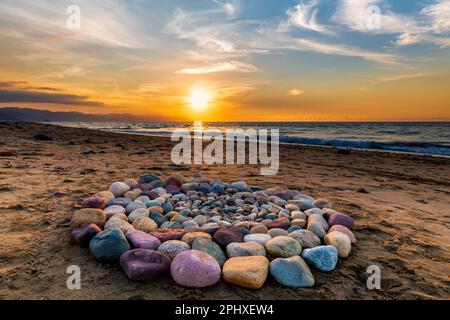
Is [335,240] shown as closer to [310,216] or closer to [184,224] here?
[310,216]

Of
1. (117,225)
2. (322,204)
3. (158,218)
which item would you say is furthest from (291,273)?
(322,204)

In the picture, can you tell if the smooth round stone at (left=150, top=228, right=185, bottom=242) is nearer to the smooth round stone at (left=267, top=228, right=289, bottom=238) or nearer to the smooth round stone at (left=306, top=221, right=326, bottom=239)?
the smooth round stone at (left=267, top=228, right=289, bottom=238)

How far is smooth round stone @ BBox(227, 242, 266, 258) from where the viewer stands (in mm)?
2365

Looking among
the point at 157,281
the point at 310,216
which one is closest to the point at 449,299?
the point at 310,216

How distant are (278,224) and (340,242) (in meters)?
0.66

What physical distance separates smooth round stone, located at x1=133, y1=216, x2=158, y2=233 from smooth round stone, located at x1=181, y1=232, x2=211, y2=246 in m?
0.44

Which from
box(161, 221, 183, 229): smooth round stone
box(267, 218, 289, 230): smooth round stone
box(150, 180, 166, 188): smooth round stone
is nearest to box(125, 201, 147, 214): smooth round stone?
box(161, 221, 183, 229): smooth round stone

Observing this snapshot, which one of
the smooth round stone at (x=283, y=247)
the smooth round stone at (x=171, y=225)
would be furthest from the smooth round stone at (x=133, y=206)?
the smooth round stone at (x=283, y=247)

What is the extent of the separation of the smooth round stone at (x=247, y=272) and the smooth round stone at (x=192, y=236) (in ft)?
1.35

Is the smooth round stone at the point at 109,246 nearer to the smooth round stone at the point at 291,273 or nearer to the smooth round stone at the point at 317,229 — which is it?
the smooth round stone at the point at 291,273

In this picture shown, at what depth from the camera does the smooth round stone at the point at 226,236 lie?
2.53 m
